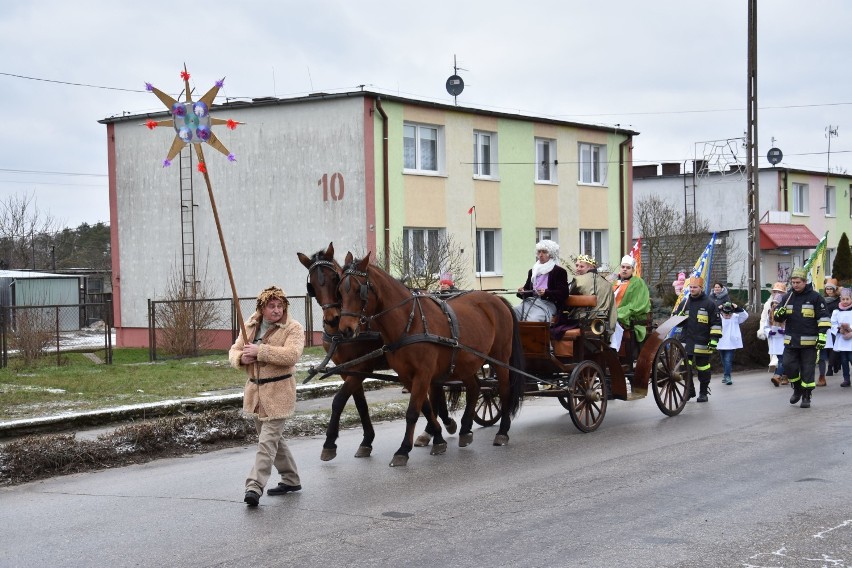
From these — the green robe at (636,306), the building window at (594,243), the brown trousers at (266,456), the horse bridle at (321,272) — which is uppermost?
the building window at (594,243)

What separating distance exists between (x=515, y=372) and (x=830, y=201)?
1739 inches

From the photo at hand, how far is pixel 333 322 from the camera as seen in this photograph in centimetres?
905

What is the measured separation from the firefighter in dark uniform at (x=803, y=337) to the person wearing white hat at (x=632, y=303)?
228cm

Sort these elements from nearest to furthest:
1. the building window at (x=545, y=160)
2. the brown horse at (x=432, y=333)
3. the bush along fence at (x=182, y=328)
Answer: the brown horse at (x=432, y=333) → the bush along fence at (x=182, y=328) → the building window at (x=545, y=160)

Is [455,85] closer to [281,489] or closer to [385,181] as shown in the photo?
[385,181]

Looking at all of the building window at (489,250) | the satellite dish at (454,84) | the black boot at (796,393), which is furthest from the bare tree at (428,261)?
the black boot at (796,393)

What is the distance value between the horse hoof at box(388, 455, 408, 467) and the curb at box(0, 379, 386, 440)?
4.48 meters

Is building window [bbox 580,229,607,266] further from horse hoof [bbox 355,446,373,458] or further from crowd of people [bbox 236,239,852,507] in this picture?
horse hoof [bbox 355,446,373,458]

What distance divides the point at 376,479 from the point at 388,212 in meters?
18.7

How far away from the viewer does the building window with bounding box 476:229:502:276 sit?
30.4 m

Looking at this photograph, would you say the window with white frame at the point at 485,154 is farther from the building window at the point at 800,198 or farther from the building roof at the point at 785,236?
the building window at the point at 800,198

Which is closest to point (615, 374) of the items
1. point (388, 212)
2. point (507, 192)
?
point (388, 212)

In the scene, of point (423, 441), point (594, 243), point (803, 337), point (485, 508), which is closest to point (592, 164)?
point (594, 243)

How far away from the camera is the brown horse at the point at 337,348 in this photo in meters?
9.08
